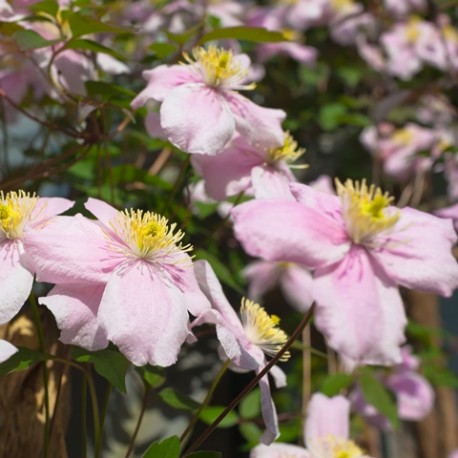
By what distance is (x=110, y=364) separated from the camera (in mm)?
499

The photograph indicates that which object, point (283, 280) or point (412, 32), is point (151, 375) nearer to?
point (283, 280)

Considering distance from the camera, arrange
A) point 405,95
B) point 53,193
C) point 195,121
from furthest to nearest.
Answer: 1. point 53,193
2. point 405,95
3. point 195,121

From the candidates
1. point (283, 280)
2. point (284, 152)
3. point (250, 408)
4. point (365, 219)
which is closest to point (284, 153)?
point (284, 152)

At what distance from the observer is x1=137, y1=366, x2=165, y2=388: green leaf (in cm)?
62

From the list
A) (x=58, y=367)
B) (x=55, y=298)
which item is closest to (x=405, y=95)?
(x=58, y=367)

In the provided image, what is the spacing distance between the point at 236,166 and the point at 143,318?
259 millimetres

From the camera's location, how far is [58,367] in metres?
0.72

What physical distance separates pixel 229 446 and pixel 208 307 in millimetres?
949

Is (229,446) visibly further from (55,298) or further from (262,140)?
(55,298)

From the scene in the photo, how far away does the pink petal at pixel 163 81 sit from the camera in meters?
0.62

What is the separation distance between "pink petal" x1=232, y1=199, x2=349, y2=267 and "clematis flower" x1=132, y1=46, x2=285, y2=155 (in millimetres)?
116

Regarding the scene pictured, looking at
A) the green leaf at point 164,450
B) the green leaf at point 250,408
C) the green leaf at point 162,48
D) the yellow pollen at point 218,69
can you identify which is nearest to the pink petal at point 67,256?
the green leaf at point 164,450

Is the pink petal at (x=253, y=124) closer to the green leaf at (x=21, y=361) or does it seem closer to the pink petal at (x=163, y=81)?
the pink petal at (x=163, y=81)

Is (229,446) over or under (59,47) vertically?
under
